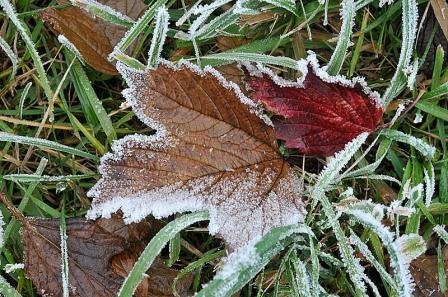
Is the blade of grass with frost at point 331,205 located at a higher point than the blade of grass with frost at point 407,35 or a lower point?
lower

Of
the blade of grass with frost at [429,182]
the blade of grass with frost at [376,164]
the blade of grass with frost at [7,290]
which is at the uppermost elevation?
the blade of grass with frost at [376,164]

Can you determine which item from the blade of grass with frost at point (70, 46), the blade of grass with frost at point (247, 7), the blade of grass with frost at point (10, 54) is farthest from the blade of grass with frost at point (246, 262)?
the blade of grass with frost at point (10, 54)

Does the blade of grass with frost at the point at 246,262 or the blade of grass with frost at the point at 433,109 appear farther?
the blade of grass with frost at the point at 433,109

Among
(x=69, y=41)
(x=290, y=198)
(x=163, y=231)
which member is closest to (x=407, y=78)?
(x=290, y=198)

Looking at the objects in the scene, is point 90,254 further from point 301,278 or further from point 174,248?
point 301,278

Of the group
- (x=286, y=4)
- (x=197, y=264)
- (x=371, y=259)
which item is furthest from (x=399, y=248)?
(x=286, y=4)

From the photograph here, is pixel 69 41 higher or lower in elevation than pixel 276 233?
higher

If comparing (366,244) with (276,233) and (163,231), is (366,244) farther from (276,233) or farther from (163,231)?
(163,231)

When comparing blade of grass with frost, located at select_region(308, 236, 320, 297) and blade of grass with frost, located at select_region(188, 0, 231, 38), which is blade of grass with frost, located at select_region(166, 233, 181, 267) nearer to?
blade of grass with frost, located at select_region(308, 236, 320, 297)

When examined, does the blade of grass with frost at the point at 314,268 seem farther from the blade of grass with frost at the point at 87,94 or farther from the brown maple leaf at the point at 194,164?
the blade of grass with frost at the point at 87,94
